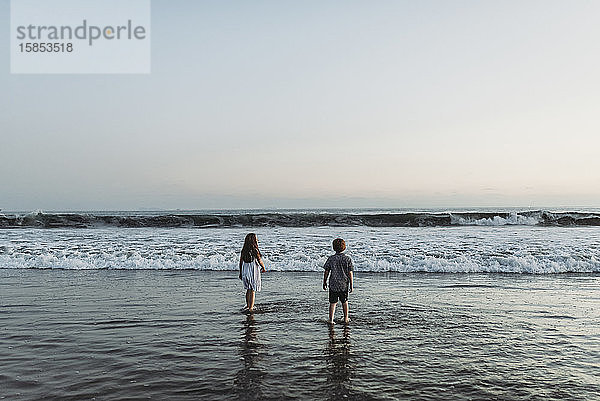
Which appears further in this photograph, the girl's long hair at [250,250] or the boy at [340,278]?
the girl's long hair at [250,250]

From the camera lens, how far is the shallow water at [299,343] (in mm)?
5207

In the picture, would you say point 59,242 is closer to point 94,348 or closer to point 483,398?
point 94,348

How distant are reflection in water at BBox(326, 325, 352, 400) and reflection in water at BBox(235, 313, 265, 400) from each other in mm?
777

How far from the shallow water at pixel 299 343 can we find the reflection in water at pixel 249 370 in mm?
26

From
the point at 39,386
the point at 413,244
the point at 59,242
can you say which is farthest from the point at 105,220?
the point at 39,386

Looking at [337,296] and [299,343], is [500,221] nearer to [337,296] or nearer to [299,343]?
[337,296]

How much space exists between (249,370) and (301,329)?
84.1 inches

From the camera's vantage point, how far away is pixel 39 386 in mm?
5266

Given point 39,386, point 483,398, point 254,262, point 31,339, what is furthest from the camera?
point 254,262

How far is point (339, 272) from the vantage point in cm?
842

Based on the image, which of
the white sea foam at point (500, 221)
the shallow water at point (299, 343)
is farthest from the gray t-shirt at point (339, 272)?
the white sea foam at point (500, 221)

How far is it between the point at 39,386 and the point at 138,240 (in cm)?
1892

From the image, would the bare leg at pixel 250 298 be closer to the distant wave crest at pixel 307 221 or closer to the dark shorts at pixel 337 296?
the dark shorts at pixel 337 296

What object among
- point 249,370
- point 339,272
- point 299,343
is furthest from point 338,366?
point 339,272
